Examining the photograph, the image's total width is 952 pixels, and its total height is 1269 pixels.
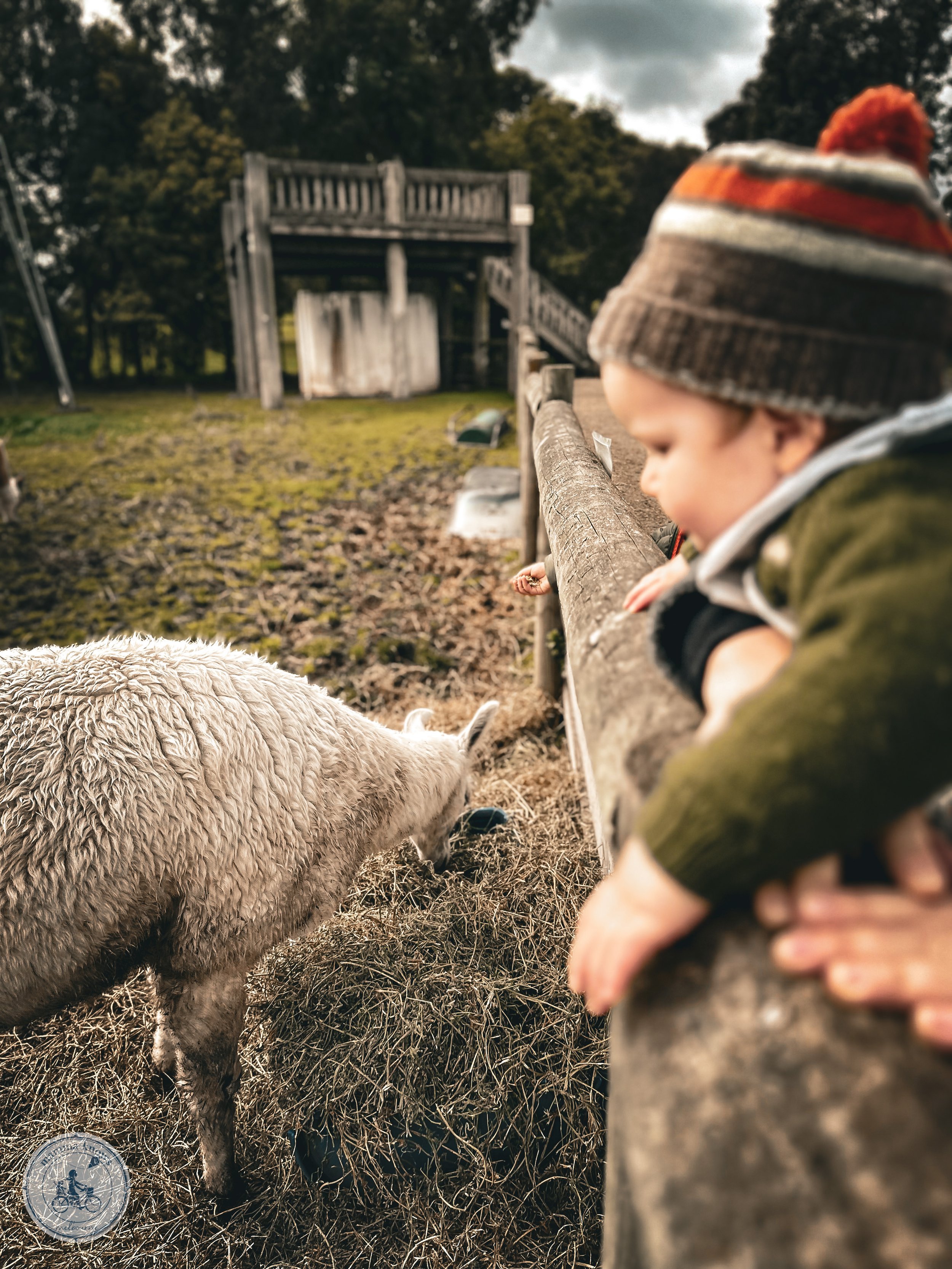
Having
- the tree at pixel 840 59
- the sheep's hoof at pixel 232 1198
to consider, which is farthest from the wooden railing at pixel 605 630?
the tree at pixel 840 59

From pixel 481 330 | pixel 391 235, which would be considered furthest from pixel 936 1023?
pixel 481 330

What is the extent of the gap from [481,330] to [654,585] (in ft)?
63.6

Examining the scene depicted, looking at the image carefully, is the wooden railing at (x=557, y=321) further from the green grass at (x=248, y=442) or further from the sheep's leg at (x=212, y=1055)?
the sheep's leg at (x=212, y=1055)

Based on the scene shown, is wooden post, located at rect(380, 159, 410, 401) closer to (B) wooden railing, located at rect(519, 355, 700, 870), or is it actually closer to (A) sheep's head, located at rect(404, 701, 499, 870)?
(B) wooden railing, located at rect(519, 355, 700, 870)

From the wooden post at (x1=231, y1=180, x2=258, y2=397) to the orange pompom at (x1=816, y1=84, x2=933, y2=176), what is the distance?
1895 cm

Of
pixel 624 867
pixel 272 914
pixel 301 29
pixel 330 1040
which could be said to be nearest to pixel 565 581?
pixel 624 867

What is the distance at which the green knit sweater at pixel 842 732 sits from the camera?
0.66 meters

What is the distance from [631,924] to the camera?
0.78 metres

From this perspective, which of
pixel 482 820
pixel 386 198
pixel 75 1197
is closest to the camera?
pixel 75 1197

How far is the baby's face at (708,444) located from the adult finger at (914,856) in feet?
1.37

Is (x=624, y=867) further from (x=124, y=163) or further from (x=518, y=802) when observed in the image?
(x=124, y=163)

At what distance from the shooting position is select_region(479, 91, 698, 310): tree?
26.6m

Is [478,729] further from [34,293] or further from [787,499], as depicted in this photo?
[34,293]

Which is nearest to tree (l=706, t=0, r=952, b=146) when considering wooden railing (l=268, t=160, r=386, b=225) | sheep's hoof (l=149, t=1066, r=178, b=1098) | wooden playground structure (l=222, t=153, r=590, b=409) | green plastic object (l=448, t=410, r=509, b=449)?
wooden playground structure (l=222, t=153, r=590, b=409)
